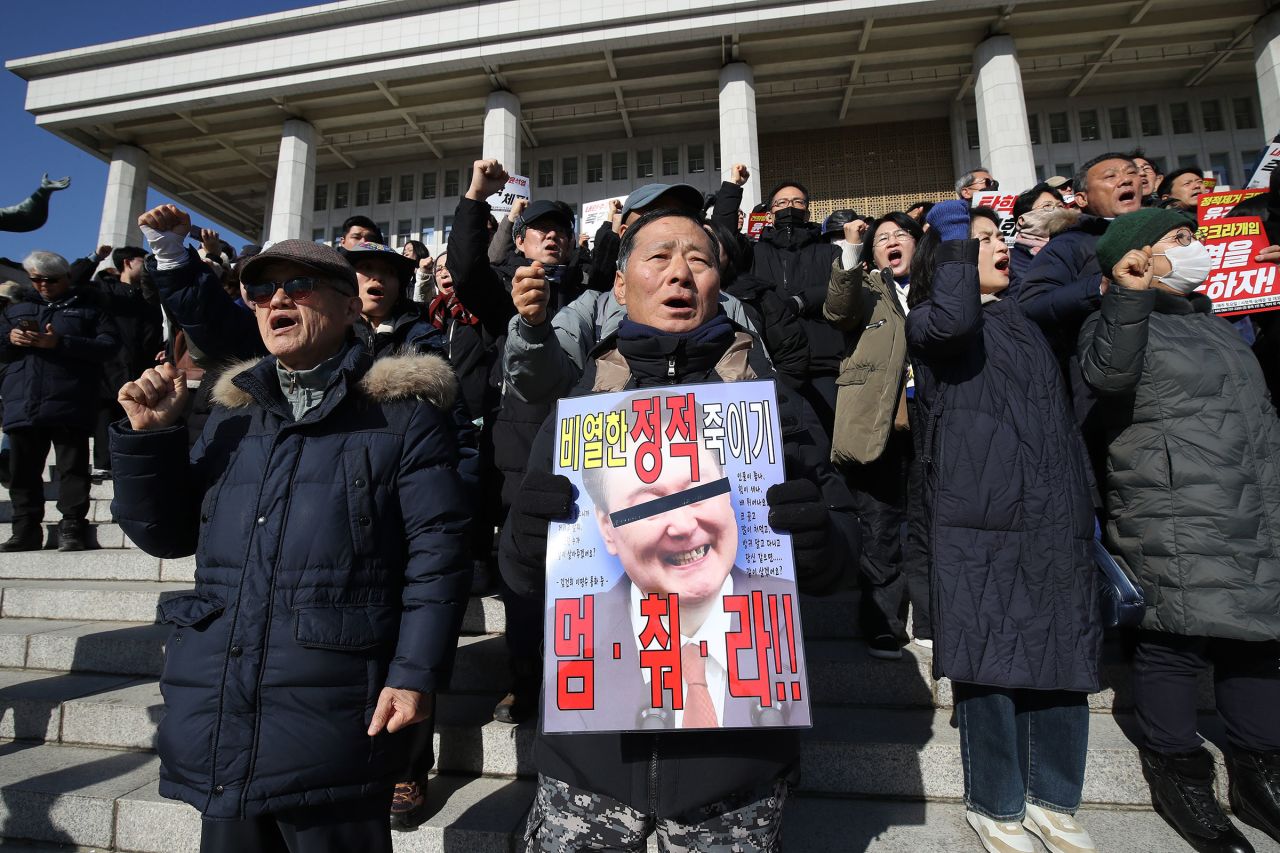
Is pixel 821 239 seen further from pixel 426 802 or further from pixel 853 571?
pixel 426 802

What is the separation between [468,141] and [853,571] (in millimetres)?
26946

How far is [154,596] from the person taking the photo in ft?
14.0

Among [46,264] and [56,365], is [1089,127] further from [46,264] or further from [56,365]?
[56,365]

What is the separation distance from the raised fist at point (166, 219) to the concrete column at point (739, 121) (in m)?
17.4

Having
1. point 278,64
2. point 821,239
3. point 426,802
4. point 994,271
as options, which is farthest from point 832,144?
point 426,802

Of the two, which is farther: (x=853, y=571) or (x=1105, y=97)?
(x=1105, y=97)

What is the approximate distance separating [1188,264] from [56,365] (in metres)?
7.66

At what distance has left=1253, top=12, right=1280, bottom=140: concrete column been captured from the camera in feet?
56.6

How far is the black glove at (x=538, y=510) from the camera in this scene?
1.46 metres

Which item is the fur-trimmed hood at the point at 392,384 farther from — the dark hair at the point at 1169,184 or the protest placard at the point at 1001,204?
the dark hair at the point at 1169,184

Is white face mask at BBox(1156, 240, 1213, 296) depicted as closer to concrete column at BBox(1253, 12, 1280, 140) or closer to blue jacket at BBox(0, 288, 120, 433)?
blue jacket at BBox(0, 288, 120, 433)

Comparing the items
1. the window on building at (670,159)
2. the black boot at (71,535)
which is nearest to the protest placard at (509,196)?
the black boot at (71,535)

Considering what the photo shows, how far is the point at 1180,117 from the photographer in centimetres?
2173

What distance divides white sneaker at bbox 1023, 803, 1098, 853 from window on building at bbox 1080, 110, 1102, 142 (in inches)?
1032
